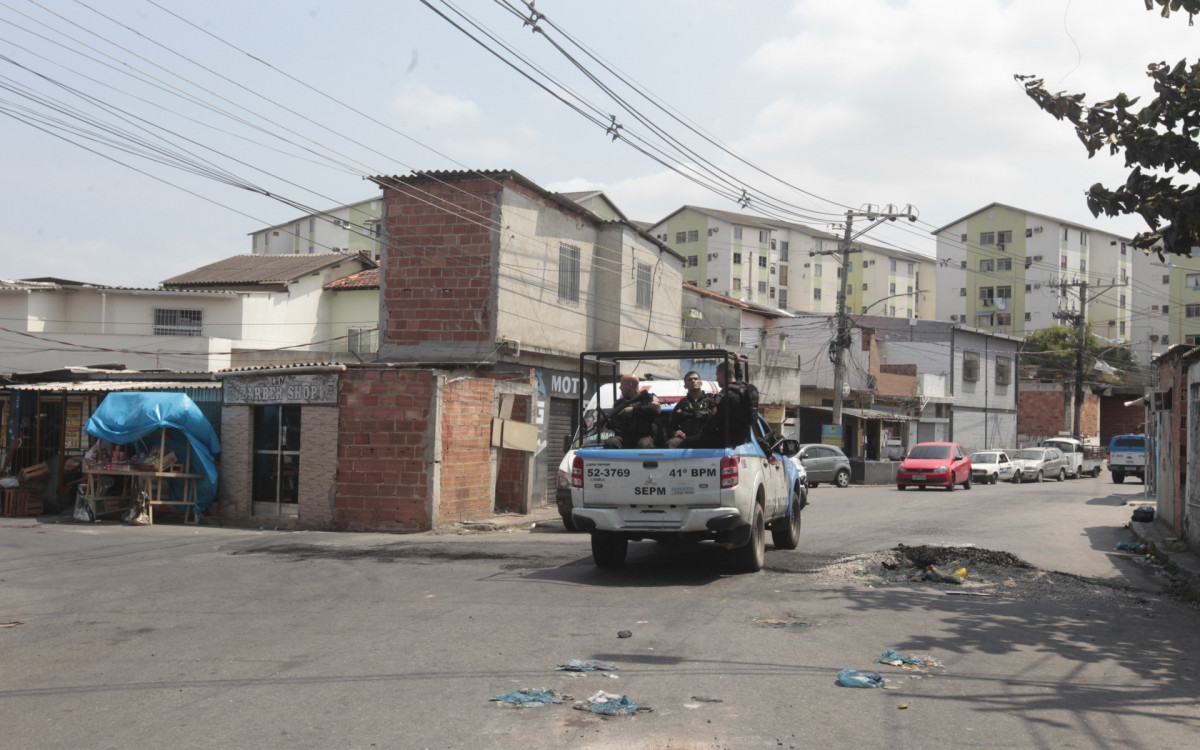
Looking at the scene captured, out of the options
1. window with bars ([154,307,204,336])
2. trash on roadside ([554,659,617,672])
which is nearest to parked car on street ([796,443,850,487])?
window with bars ([154,307,204,336])

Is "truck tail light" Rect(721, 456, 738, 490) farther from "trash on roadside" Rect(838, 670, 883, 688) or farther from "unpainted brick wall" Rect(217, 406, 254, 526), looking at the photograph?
"unpainted brick wall" Rect(217, 406, 254, 526)

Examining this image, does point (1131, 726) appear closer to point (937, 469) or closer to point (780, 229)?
point (937, 469)

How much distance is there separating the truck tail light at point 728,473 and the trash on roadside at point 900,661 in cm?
346

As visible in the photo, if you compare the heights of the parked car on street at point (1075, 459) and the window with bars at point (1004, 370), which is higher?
the window with bars at point (1004, 370)

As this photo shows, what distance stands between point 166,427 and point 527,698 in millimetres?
14255

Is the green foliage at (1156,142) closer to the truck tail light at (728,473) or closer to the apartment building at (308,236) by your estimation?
the truck tail light at (728,473)

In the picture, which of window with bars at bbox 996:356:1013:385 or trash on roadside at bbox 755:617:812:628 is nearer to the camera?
trash on roadside at bbox 755:617:812:628

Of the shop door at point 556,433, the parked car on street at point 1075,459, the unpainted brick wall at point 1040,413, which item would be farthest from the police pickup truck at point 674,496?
the unpainted brick wall at point 1040,413

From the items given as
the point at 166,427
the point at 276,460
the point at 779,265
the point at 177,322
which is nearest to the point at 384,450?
the point at 276,460

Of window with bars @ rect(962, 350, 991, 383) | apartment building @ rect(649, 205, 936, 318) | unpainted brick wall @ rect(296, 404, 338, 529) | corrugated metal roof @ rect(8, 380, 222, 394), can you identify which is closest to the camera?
unpainted brick wall @ rect(296, 404, 338, 529)

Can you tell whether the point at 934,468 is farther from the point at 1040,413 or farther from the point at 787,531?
the point at 1040,413

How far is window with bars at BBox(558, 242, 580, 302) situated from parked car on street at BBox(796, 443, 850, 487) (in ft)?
39.1

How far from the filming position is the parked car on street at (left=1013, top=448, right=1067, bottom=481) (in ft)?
135

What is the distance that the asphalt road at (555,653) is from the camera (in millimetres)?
5172
